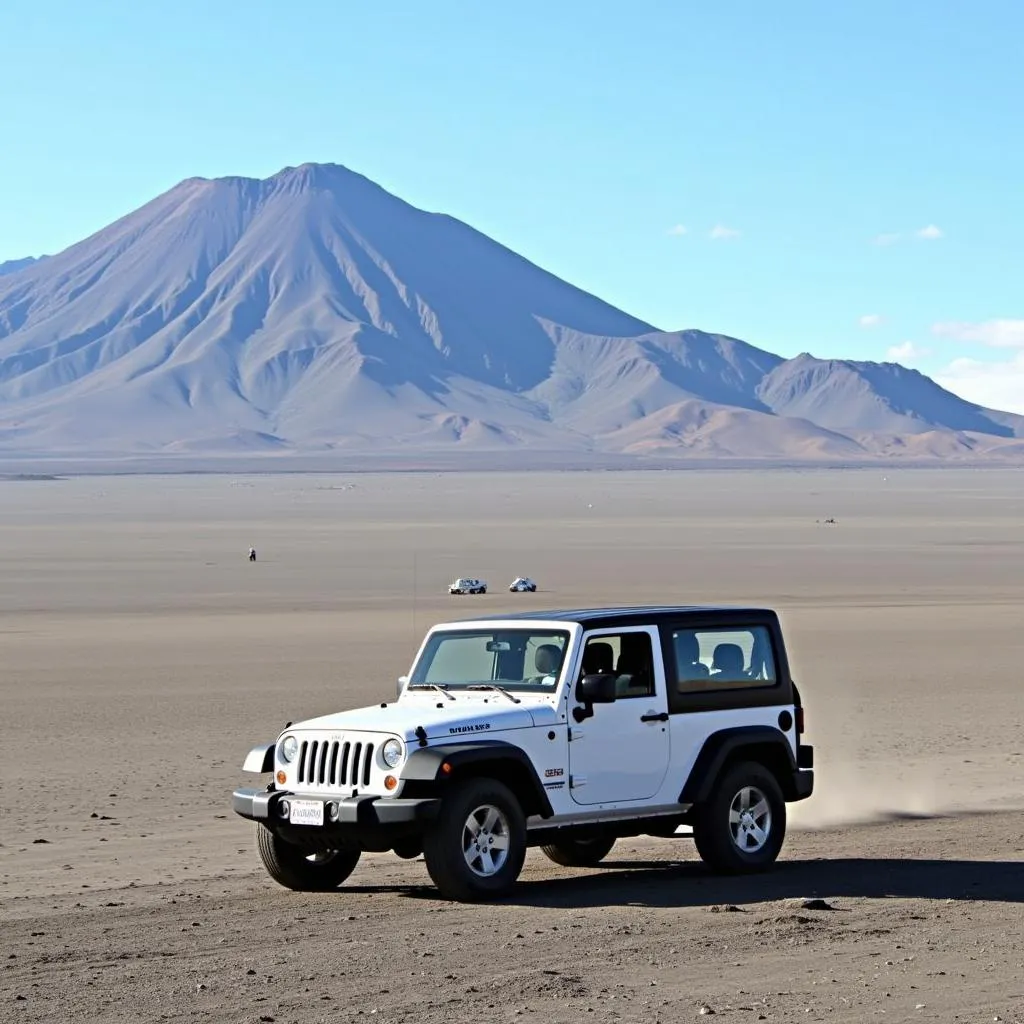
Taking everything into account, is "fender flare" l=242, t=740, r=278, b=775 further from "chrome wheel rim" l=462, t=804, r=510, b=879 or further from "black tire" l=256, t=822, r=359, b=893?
"chrome wheel rim" l=462, t=804, r=510, b=879

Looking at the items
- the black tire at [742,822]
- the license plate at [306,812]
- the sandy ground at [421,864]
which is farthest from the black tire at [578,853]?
the license plate at [306,812]

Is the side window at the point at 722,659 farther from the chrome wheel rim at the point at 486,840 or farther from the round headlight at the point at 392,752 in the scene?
the round headlight at the point at 392,752

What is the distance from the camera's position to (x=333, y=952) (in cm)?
1057

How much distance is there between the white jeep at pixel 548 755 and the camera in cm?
1171

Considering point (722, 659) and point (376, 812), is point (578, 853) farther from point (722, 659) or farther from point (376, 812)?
point (376, 812)

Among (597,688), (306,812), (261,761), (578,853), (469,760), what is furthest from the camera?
(578,853)

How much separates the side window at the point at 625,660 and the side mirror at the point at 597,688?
0.88 ft

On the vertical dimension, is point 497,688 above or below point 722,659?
below

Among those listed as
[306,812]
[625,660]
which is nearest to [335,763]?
[306,812]

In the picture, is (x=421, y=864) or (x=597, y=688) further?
(x=421, y=864)

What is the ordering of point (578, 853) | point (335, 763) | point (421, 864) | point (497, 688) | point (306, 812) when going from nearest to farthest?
point (306, 812)
point (335, 763)
point (497, 688)
point (578, 853)
point (421, 864)

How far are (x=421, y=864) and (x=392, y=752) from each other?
2605 millimetres

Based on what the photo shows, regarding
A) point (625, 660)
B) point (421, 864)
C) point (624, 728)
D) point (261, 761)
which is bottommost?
point (421, 864)

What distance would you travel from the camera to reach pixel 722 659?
43.7ft
